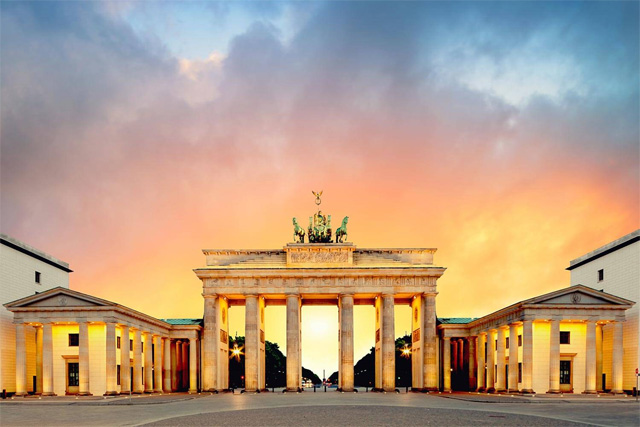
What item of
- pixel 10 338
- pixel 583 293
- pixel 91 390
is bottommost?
pixel 91 390

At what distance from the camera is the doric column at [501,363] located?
84375 millimetres

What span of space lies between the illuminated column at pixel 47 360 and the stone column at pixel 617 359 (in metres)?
60.1

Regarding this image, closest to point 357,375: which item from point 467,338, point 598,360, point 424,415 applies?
point 467,338

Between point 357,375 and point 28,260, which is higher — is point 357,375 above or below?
below

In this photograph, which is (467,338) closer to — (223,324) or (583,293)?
(583,293)

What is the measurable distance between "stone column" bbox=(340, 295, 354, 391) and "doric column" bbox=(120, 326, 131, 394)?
93.0 feet

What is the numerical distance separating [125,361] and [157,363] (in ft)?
44.9

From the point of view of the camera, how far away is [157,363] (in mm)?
91562

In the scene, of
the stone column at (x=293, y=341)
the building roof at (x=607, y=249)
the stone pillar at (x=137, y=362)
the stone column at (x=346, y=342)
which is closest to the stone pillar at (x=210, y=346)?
the stone column at (x=293, y=341)

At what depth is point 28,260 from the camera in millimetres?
83312

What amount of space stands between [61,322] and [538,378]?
173ft

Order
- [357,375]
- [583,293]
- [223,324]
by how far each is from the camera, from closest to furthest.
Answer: [583,293] → [223,324] → [357,375]

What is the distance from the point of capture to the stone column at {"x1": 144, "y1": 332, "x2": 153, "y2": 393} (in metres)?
86.6

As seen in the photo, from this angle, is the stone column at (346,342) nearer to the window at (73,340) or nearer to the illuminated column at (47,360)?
the window at (73,340)
